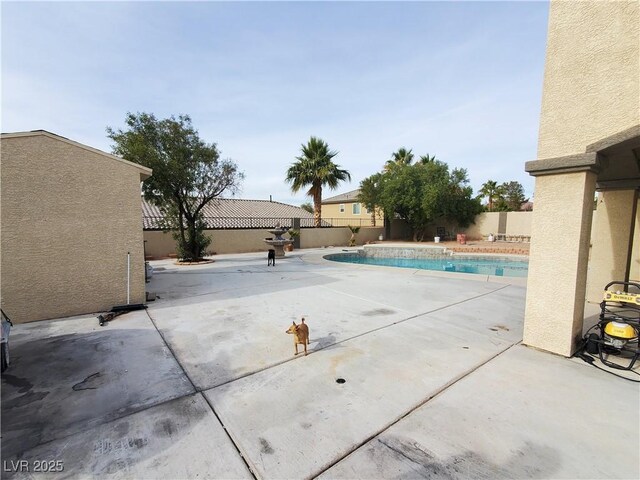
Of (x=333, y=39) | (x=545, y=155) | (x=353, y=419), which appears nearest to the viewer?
(x=353, y=419)

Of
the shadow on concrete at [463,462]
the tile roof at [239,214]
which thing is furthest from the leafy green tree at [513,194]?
the shadow on concrete at [463,462]

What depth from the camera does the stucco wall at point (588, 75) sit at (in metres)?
3.39

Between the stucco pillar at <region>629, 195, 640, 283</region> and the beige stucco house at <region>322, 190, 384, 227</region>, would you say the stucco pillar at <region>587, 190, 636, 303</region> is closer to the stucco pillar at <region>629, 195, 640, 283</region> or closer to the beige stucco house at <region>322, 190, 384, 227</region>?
the stucco pillar at <region>629, 195, 640, 283</region>

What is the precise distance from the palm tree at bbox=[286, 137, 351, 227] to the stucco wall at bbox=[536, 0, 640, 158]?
719 inches

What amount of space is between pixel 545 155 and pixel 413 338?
3409mm

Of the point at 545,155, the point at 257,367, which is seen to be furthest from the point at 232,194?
the point at 545,155

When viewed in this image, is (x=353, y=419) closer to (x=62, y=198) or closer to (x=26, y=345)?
(x=26, y=345)

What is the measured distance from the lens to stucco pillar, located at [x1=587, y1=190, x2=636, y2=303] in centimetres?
589

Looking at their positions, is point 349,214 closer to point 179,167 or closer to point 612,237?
point 179,167

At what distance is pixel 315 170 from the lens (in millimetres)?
22125

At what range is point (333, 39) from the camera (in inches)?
387

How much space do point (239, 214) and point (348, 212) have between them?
13.0m

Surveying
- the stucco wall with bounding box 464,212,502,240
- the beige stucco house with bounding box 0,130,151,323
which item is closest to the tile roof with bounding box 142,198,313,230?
the beige stucco house with bounding box 0,130,151,323

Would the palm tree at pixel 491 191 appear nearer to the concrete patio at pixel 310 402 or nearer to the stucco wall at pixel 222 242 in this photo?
the stucco wall at pixel 222 242
